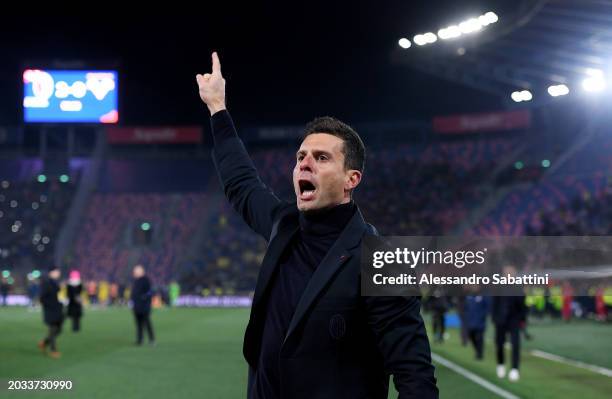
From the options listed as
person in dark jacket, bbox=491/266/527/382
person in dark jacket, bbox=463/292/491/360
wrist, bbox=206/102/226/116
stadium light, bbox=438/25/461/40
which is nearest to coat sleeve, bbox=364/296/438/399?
wrist, bbox=206/102/226/116

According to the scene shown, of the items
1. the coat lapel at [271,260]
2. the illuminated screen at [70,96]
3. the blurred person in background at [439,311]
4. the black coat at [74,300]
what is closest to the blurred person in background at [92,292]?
the illuminated screen at [70,96]

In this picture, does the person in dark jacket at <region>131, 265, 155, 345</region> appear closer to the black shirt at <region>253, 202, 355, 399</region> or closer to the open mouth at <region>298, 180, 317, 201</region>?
the black shirt at <region>253, 202, 355, 399</region>

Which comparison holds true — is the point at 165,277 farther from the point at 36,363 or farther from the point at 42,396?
the point at 42,396

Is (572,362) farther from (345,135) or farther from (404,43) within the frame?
(404,43)

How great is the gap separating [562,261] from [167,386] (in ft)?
77.6

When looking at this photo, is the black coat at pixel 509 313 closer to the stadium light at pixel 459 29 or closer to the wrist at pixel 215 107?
the wrist at pixel 215 107

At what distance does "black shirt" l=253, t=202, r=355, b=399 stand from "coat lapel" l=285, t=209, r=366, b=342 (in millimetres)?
62

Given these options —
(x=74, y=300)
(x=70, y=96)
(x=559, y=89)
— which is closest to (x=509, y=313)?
(x=74, y=300)

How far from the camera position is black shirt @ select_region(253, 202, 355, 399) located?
3.01 meters

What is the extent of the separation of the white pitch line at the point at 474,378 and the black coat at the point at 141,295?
7.43 meters

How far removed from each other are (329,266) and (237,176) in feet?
3.28

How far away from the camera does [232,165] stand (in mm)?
3783

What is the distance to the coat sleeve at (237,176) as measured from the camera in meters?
3.69

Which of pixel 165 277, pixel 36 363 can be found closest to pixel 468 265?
pixel 36 363
